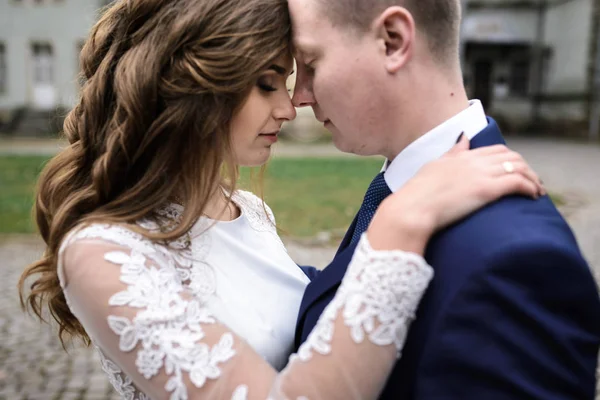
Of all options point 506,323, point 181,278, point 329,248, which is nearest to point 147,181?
point 181,278

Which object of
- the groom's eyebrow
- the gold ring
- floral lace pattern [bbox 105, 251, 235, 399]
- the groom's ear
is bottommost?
floral lace pattern [bbox 105, 251, 235, 399]

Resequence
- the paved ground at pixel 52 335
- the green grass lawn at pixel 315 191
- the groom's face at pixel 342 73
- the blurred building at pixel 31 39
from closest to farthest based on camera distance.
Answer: the groom's face at pixel 342 73, the paved ground at pixel 52 335, the green grass lawn at pixel 315 191, the blurred building at pixel 31 39

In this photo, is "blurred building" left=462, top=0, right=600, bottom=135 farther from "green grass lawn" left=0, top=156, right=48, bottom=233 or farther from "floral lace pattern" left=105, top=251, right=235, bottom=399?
"floral lace pattern" left=105, top=251, right=235, bottom=399

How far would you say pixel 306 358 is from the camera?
4.42 ft

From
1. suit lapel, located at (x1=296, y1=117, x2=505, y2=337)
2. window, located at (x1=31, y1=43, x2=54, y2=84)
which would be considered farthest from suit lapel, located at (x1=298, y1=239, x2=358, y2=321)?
window, located at (x1=31, y1=43, x2=54, y2=84)

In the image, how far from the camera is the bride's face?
5.90 ft

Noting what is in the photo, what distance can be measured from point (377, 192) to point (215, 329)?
61cm

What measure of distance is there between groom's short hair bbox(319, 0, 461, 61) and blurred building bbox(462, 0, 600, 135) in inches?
1018

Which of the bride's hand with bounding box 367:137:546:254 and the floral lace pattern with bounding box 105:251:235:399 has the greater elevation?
the bride's hand with bounding box 367:137:546:254

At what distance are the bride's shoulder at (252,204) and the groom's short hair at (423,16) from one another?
0.95 m

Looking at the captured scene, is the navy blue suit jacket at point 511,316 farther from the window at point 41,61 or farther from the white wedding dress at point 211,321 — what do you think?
the window at point 41,61

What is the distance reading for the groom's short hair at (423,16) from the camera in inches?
57.0

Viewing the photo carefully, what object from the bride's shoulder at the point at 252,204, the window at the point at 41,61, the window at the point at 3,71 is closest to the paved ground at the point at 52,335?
the bride's shoulder at the point at 252,204

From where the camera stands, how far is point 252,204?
2.40m
